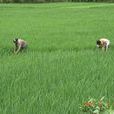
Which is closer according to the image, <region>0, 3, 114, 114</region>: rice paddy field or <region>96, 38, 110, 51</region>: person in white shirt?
<region>0, 3, 114, 114</region>: rice paddy field

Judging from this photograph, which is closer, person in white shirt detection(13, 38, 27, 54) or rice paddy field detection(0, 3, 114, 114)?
rice paddy field detection(0, 3, 114, 114)

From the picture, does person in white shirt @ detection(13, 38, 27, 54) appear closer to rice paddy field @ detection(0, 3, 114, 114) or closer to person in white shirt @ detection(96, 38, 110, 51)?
rice paddy field @ detection(0, 3, 114, 114)

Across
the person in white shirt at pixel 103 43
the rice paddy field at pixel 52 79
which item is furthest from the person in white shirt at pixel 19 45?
the person in white shirt at pixel 103 43

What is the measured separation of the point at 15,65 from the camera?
5.57 meters

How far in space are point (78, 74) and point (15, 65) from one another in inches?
36.8

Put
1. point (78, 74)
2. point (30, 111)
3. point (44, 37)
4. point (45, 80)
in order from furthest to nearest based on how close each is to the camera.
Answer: point (44, 37) < point (78, 74) < point (45, 80) < point (30, 111)

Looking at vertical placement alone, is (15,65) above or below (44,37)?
above

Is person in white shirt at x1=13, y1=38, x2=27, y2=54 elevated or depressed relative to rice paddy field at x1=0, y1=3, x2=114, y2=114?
depressed

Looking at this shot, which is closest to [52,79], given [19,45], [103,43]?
[19,45]

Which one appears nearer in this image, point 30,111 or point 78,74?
point 30,111

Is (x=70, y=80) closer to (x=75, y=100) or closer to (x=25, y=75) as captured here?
(x=25, y=75)

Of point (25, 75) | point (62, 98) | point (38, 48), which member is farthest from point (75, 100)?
point (38, 48)

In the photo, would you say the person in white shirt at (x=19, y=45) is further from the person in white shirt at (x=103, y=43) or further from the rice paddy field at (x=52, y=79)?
the person in white shirt at (x=103, y=43)

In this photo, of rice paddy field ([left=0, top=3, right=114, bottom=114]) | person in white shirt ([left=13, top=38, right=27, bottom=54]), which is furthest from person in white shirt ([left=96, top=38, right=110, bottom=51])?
person in white shirt ([left=13, top=38, right=27, bottom=54])
